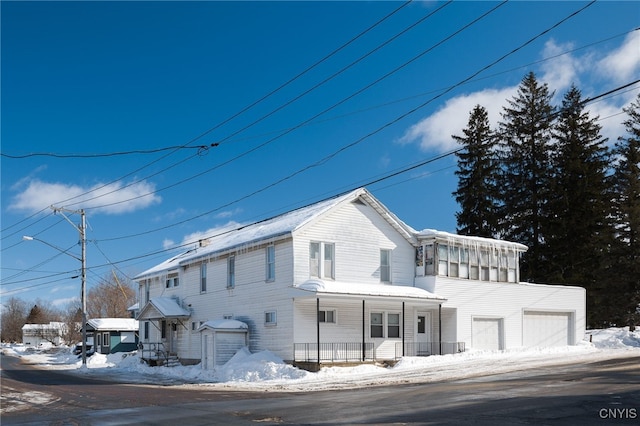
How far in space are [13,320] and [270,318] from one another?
496 feet

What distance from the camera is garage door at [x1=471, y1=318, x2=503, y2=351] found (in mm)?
36719

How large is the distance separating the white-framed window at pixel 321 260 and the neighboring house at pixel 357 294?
0.16 ft

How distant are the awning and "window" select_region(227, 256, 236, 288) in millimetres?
5616

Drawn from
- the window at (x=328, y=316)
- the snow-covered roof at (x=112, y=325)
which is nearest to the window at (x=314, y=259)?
the window at (x=328, y=316)

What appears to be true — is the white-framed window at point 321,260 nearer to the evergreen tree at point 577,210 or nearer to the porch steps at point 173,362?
the porch steps at point 173,362

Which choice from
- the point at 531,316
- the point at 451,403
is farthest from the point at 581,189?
the point at 451,403

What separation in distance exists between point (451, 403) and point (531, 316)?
2518 centimetres

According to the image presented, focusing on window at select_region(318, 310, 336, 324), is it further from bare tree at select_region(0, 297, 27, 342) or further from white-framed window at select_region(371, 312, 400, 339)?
bare tree at select_region(0, 297, 27, 342)

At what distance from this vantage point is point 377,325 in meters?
33.7

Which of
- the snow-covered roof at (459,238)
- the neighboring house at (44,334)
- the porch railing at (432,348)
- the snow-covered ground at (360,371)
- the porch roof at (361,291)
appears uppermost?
the snow-covered roof at (459,238)

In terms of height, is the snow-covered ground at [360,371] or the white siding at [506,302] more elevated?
the white siding at [506,302]

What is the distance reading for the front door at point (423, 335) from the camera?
3516 centimetres

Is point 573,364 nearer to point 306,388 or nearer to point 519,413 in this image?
point 306,388

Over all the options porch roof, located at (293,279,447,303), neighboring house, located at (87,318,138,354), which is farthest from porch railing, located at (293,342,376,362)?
neighboring house, located at (87,318,138,354)
